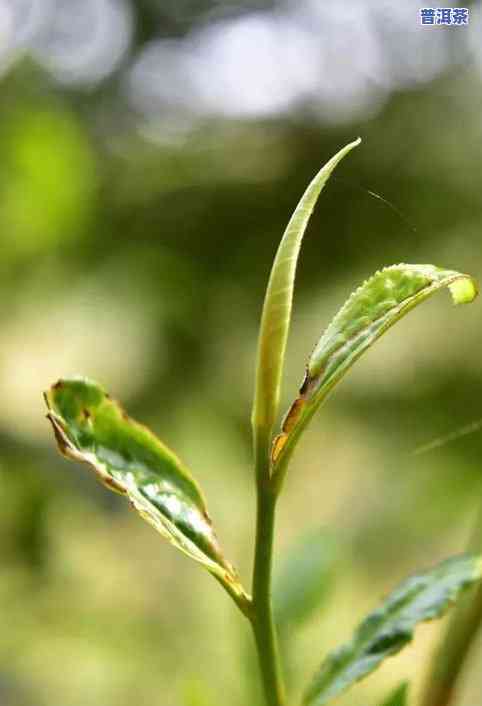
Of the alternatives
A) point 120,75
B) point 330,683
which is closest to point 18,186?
point 120,75

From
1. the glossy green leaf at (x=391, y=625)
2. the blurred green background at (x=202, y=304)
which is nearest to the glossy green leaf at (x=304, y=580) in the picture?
the glossy green leaf at (x=391, y=625)

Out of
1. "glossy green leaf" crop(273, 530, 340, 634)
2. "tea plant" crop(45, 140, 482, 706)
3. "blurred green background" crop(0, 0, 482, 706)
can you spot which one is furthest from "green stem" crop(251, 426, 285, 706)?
"blurred green background" crop(0, 0, 482, 706)

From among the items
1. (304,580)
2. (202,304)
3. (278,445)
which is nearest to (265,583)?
(278,445)

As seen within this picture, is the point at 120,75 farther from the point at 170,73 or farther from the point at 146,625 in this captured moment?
the point at 146,625

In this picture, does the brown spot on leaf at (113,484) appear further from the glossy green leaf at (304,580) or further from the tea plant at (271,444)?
the glossy green leaf at (304,580)

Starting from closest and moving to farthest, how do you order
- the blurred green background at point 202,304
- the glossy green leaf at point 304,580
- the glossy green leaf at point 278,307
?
the glossy green leaf at point 278,307
the glossy green leaf at point 304,580
the blurred green background at point 202,304

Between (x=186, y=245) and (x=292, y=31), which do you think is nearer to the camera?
(x=292, y=31)

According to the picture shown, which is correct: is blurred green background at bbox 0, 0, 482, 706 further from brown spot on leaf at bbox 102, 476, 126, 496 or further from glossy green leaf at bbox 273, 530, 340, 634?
brown spot on leaf at bbox 102, 476, 126, 496
